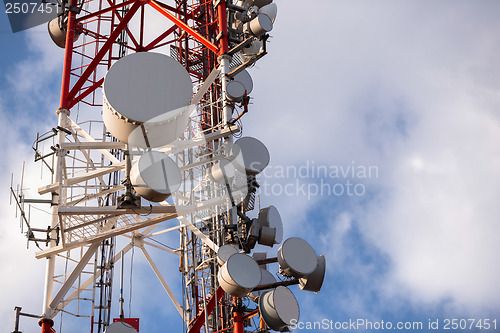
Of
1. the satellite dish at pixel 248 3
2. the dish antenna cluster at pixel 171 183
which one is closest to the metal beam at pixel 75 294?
the dish antenna cluster at pixel 171 183

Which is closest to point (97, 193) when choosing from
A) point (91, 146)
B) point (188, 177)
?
point (91, 146)

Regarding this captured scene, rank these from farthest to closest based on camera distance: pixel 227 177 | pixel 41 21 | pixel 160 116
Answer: pixel 41 21
pixel 227 177
pixel 160 116

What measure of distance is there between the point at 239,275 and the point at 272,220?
435 centimetres

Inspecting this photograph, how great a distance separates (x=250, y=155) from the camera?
964 inches

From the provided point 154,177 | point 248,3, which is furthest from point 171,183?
point 248,3

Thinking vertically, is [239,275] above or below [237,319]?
above

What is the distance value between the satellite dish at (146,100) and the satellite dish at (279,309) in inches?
Result: 218

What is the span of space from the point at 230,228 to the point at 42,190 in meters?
6.14

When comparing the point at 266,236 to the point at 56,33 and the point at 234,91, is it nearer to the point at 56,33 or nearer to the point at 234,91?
the point at 234,91

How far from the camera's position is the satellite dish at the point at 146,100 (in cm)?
2008

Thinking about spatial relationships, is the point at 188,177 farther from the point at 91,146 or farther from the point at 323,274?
the point at 323,274

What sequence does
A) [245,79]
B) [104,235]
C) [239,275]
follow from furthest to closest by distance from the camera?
1. [245,79]
2. [104,235]
3. [239,275]

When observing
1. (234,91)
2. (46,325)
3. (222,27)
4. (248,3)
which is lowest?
(46,325)

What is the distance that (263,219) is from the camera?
24.9m
